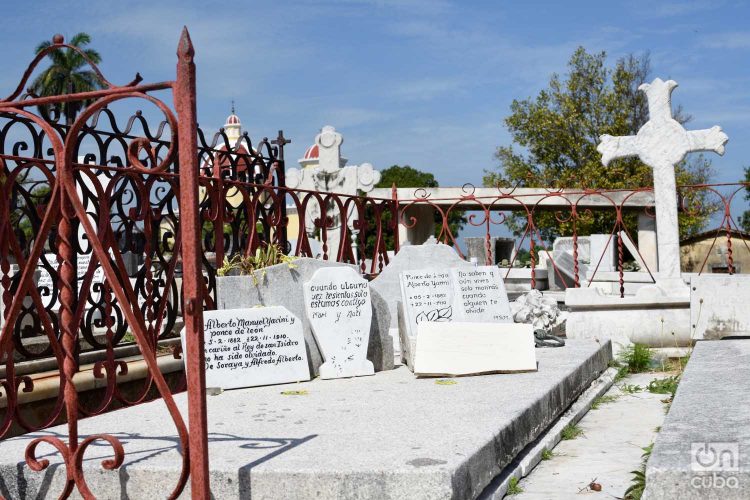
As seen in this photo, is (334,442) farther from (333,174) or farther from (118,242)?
(333,174)

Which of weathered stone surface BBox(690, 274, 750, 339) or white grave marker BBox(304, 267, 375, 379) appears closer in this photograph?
white grave marker BBox(304, 267, 375, 379)

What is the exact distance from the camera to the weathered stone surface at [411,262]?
8.87 meters

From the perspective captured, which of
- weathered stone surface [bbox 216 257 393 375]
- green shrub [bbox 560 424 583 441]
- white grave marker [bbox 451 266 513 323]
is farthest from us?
white grave marker [bbox 451 266 513 323]

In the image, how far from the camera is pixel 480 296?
24.8 ft

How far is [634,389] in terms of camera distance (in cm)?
697

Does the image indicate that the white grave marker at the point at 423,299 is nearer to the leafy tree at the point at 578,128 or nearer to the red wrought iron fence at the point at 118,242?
the red wrought iron fence at the point at 118,242

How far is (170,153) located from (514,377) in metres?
3.41

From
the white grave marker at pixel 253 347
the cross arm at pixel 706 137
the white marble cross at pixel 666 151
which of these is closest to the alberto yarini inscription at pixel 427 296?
the white grave marker at pixel 253 347

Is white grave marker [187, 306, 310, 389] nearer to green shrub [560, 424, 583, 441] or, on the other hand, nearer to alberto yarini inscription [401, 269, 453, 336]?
alberto yarini inscription [401, 269, 453, 336]

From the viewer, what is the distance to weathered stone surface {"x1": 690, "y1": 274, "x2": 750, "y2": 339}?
8232mm

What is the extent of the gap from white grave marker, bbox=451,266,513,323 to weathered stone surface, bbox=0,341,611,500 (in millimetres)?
1677

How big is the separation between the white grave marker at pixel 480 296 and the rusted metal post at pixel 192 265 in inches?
177

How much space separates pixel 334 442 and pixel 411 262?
206 inches

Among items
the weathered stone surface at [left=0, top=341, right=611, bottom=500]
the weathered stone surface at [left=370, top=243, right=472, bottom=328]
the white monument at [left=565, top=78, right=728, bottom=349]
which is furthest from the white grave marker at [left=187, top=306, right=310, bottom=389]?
the white monument at [left=565, top=78, right=728, bottom=349]
